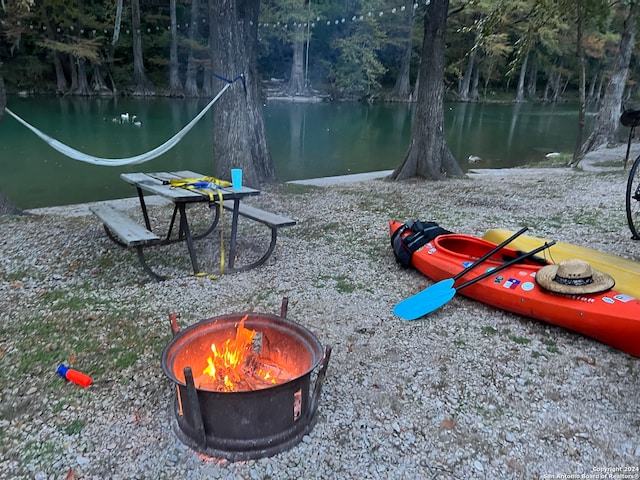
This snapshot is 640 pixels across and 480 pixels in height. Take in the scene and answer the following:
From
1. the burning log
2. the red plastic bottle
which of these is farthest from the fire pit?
the red plastic bottle

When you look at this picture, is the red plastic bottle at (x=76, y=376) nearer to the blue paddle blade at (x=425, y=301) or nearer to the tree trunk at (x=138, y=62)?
the blue paddle blade at (x=425, y=301)

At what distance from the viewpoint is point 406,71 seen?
32969mm

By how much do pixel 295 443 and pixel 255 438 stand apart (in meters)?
0.19

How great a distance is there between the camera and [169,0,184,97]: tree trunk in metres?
27.8

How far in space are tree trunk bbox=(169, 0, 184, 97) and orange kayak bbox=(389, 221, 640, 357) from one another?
1121 inches

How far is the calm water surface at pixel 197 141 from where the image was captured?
8.69 m

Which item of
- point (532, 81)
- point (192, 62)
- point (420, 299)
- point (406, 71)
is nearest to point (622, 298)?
point (420, 299)

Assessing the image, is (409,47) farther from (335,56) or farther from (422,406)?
(422,406)

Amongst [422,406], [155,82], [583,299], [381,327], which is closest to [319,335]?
[381,327]

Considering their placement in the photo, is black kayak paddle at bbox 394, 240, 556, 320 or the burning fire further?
black kayak paddle at bbox 394, 240, 556, 320

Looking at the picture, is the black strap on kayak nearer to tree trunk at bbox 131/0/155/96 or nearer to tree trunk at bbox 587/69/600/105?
tree trunk at bbox 131/0/155/96

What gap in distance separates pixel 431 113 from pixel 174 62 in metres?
25.1

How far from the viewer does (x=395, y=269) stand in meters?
4.02

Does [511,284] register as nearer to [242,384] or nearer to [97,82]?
[242,384]
